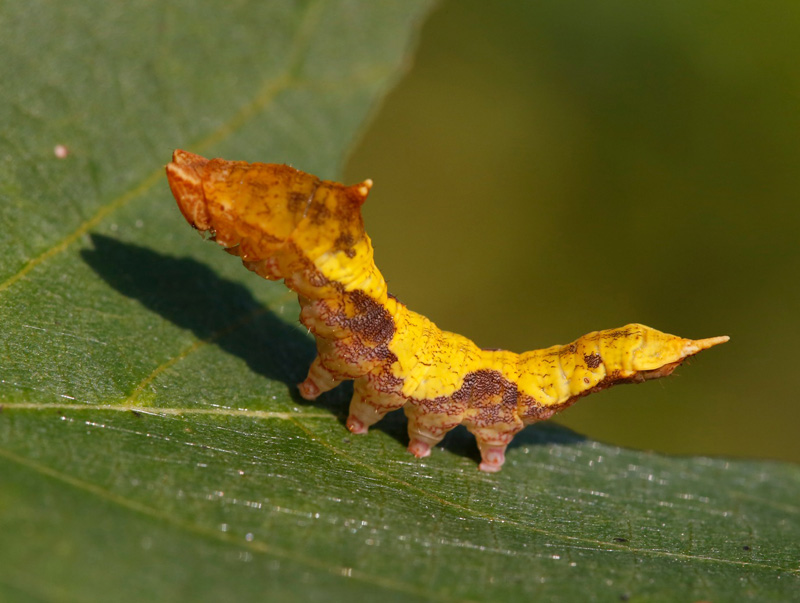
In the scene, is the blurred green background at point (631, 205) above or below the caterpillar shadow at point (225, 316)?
above

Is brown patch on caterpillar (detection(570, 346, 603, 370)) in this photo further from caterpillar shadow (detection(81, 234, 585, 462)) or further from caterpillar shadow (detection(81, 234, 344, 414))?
caterpillar shadow (detection(81, 234, 344, 414))

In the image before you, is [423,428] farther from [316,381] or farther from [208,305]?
[208,305]

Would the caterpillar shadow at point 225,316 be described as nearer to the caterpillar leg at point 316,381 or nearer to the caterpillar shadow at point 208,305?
the caterpillar shadow at point 208,305

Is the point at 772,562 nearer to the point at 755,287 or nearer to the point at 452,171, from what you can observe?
the point at 755,287

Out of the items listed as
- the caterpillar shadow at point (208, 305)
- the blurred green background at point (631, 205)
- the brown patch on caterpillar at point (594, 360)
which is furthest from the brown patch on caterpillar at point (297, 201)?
the blurred green background at point (631, 205)

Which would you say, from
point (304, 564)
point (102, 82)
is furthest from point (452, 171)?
point (304, 564)

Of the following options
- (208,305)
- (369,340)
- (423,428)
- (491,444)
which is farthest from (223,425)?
(491,444)
